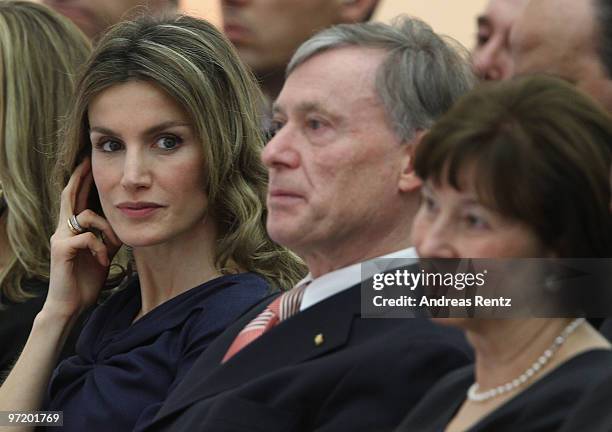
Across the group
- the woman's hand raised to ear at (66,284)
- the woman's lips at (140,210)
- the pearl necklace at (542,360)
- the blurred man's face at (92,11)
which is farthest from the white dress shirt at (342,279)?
the blurred man's face at (92,11)

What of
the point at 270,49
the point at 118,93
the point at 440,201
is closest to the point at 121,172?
the point at 118,93

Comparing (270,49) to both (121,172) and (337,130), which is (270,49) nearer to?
(121,172)

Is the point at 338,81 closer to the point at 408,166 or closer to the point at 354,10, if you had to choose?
the point at 408,166

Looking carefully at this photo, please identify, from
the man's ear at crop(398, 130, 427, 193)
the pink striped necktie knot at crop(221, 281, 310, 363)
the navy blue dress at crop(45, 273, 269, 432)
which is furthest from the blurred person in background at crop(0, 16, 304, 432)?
the man's ear at crop(398, 130, 427, 193)

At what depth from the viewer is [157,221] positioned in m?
3.66

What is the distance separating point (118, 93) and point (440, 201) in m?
1.44

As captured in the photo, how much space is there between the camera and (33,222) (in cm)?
439

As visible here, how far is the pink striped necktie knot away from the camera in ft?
10.2

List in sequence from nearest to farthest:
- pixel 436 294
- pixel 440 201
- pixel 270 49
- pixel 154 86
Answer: pixel 440 201
pixel 436 294
pixel 154 86
pixel 270 49

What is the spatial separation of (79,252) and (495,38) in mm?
1204

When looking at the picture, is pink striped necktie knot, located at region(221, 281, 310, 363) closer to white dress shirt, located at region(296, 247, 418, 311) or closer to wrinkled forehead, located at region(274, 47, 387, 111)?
white dress shirt, located at region(296, 247, 418, 311)

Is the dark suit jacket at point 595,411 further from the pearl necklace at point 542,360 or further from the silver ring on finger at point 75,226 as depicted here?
the silver ring on finger at point 75,226

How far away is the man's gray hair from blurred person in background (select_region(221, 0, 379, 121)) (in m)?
1.29

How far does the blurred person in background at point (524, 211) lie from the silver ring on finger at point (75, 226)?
1657 mm
